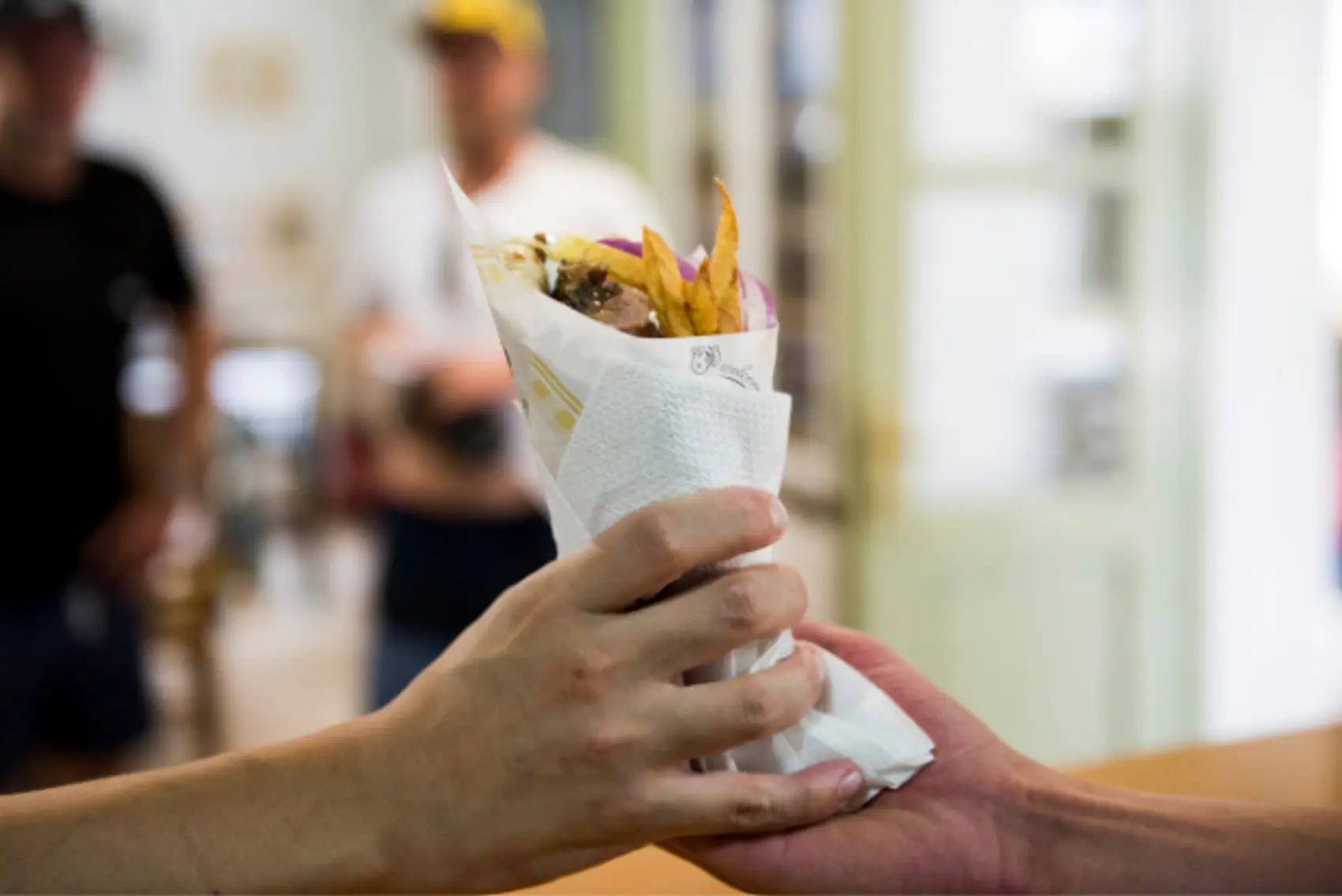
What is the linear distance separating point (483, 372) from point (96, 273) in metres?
0.70

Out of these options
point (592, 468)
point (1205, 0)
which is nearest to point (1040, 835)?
point (592, 468)

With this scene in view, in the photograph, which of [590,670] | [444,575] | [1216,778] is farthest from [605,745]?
[444,575]

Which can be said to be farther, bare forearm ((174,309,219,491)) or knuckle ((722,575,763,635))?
bare forearm ((174,309,219,491))

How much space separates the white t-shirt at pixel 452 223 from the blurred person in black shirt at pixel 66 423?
1.40 feet

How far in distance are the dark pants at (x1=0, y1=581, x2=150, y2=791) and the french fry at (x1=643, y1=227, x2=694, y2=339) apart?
5.60 ft

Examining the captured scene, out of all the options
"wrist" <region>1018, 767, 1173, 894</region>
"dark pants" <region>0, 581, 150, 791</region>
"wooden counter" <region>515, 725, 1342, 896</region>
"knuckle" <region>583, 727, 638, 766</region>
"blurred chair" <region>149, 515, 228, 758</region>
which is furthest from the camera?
"blurred chair" <region>149, 515, 228, 758</region>

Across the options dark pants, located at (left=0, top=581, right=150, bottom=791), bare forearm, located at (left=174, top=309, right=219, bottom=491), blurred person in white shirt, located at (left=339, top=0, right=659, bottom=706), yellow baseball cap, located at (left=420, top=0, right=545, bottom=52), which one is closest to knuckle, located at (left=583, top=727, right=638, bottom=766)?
blurred person in white shirt, located at (left=339, top=0, right=659, bottom=706)

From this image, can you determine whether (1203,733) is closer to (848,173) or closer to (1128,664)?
(1128,664)

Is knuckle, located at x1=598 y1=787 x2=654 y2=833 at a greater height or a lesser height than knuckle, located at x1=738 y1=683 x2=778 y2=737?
lesser

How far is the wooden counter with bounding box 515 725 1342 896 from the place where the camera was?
0.88m

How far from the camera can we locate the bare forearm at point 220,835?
0.70 m

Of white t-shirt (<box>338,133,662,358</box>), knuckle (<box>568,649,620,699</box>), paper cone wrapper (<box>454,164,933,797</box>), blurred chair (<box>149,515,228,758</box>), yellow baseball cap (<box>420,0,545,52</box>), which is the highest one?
yellow baseball cap (<box>420,0,545,52</box>)

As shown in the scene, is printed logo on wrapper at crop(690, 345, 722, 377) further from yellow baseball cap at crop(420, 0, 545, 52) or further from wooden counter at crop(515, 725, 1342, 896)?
yellow baseball cap at crop(420, 0, 545, 52)

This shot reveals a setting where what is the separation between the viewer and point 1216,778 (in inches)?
40.3
